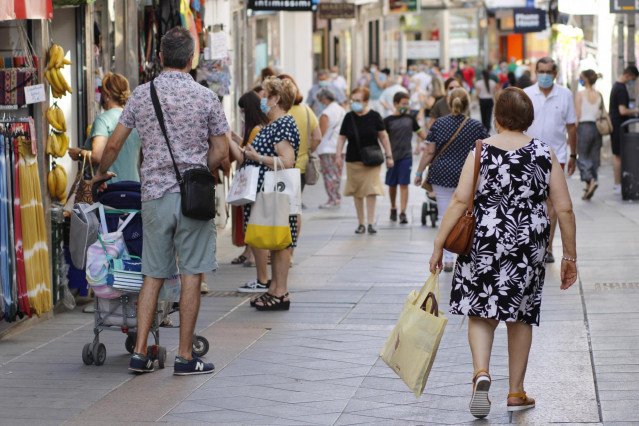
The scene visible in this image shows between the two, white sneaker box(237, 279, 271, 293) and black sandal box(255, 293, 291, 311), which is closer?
black sandal box(255, 293, 291, 311)

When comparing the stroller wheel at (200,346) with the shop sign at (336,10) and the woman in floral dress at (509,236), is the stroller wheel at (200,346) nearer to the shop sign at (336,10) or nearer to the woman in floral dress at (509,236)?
the woman in floral dress at (509,236)

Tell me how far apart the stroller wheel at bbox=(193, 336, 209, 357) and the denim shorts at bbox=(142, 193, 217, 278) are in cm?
60

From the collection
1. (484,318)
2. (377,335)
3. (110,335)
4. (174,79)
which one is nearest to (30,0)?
(174,79)

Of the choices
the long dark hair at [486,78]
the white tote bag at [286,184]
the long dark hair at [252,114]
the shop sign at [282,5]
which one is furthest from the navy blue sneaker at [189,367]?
the long dark hair at [486,78]

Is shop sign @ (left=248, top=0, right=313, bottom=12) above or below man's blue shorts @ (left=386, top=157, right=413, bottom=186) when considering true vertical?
above

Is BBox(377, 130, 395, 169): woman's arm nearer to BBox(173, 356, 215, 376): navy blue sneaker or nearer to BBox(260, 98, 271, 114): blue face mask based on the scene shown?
BBox(260, 98, 271, 114): blue face mask

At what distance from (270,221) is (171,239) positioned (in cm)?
218

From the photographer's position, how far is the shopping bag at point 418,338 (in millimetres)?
6176

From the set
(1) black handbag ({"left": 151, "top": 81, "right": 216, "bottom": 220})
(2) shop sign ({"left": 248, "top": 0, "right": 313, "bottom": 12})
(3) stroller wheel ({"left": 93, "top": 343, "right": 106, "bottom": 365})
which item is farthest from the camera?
(2) shop sign ({"left": 248, "top": 0, "right": 313, "bottom": 12})

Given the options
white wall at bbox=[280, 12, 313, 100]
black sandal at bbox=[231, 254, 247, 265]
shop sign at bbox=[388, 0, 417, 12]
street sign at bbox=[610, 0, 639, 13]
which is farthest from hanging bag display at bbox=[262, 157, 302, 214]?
shop sign at bbox=[388, 0, 417, 12]

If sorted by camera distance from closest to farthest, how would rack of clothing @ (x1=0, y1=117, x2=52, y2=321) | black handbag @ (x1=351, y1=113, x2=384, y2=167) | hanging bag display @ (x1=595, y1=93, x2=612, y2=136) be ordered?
rack of clothing @ (x1=0, y1=117, x2=52, y2=321)
black handbag @ (x1=351, y1=113, x2=384, y2=167)
hanging bag display @ (x1=595, y1=93, x2=612, y2=136)

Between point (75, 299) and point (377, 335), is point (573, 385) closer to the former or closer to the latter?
point (377, 335)

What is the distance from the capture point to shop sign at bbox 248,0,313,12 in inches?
763

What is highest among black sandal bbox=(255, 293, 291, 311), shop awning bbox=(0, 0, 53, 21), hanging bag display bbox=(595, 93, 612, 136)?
shop awning bbox=(0, 0, 53, 21)
